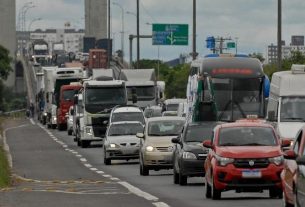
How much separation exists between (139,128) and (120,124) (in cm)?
67

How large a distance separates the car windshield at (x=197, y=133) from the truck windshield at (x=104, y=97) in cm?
2735

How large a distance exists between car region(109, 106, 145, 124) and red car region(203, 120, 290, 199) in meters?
28.0

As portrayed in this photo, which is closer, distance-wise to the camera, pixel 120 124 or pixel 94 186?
pixel 94 186

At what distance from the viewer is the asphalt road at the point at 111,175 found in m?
26.5

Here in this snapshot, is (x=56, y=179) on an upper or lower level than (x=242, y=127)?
lower

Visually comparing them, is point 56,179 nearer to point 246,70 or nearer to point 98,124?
point 246,70

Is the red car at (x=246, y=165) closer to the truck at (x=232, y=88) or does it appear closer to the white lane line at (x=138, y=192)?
the white lane line at (x=138, y=192)

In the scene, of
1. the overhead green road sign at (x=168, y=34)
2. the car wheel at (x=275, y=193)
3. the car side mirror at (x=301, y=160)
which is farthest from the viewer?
the overhead green road sign at (x=168, y=34)

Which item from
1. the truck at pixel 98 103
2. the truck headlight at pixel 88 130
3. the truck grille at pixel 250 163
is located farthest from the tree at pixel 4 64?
the truck grille at pixel 250 163

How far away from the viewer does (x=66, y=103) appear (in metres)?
83.2

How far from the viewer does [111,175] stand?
3888cm

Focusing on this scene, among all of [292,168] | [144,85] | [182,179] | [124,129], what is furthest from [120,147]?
[144,85]

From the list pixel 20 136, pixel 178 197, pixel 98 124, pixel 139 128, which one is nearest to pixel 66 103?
pixel 20 136

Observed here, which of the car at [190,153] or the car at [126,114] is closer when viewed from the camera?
the car at [190,153]
